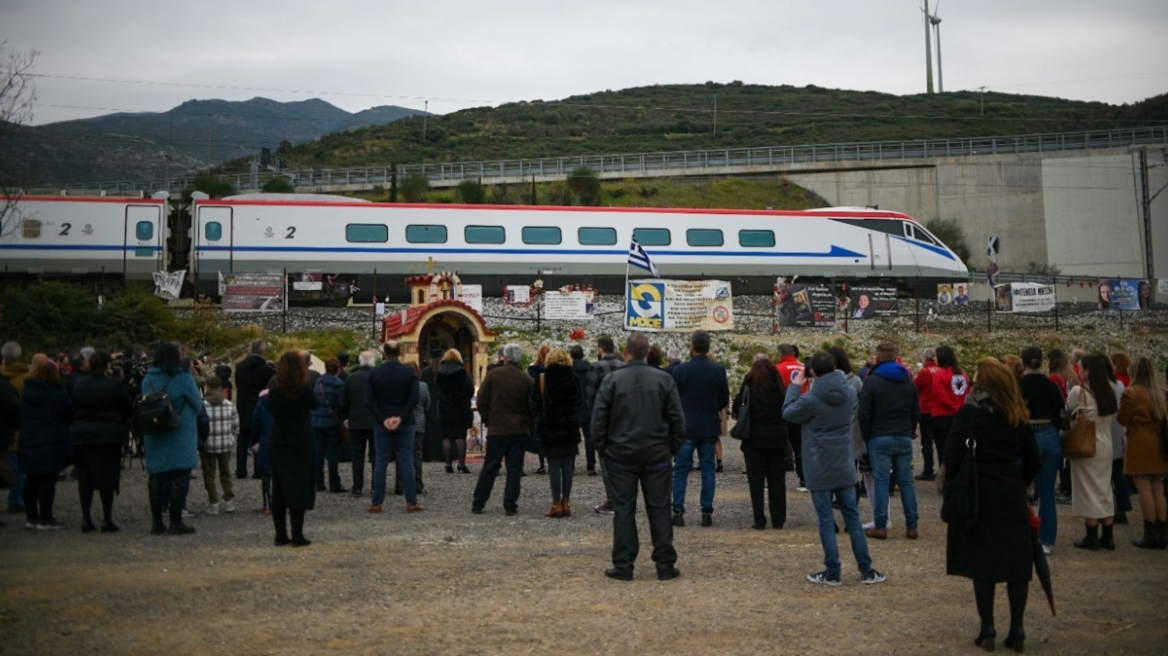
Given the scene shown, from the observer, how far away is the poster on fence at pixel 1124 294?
113 feet

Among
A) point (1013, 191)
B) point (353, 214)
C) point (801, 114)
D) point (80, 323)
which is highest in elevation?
point (801, 114)

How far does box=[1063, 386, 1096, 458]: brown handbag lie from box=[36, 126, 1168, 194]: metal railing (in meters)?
53.8

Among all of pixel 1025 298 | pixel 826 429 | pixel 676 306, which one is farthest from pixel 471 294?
pixel 826 429

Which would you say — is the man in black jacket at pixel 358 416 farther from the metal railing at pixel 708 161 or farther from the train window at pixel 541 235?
the metal railing at pixel 708 161

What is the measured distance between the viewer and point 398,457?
11.4 metres

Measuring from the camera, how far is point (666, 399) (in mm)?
8336

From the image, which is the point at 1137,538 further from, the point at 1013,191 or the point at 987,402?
the point at 1013,191

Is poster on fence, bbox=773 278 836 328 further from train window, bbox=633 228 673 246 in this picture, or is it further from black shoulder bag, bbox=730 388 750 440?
black shoulder bag, bbox=730 388 750 440

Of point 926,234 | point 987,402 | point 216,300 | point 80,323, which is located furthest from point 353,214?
point 987,402

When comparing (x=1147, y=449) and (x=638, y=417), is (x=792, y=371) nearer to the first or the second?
(x=1147, y=449)

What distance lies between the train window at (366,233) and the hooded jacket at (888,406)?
23897mm

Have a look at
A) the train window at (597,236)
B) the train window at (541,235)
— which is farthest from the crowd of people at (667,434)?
the train window at (597,236)

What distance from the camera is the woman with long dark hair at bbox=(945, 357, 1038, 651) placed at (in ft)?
21.0

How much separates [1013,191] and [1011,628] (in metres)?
58.2
